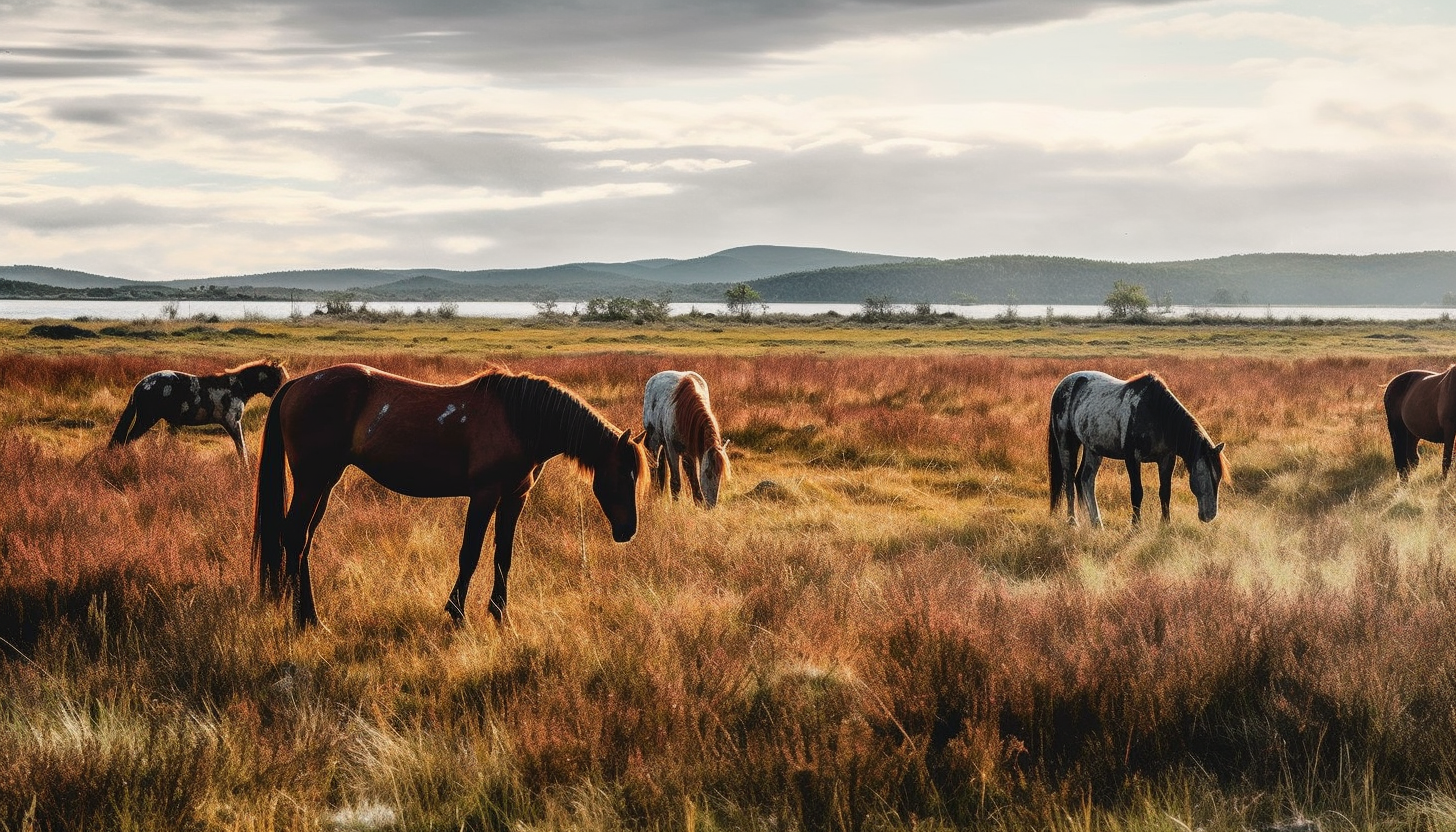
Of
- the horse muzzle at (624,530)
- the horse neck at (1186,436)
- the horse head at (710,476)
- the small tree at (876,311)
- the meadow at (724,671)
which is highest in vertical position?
the small tree at (876,311)

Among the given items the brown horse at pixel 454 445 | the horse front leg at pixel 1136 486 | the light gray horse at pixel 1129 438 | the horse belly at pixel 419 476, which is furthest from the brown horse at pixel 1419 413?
the horse belly at pixel 419 476

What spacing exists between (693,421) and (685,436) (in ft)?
0.93

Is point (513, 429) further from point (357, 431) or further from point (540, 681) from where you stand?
point (540, 681)

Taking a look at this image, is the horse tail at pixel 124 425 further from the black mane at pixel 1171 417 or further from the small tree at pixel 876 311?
the small tree at pixel 876 311

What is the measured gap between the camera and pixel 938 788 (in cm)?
377

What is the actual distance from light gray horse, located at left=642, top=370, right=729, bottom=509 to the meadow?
2.14 feet

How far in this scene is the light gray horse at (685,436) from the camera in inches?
375

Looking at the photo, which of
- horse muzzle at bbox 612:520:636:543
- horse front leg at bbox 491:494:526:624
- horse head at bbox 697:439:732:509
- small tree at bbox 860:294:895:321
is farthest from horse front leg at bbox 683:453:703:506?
small tree at bbox 860:294:895:321

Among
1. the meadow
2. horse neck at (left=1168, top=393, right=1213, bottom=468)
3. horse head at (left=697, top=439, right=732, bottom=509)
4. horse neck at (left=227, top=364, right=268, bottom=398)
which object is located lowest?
the meadow

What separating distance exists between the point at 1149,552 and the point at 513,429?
548 centimetres

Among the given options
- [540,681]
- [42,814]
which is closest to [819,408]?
[540,681]

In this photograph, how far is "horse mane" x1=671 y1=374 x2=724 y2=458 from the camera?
9844 millimetres

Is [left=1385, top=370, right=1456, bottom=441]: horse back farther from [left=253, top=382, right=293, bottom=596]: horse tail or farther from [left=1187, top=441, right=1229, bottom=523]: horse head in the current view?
[left=253, top=382, right=293, bottom=596]: horse tail

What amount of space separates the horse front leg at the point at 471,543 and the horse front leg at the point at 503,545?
0.26 ft
